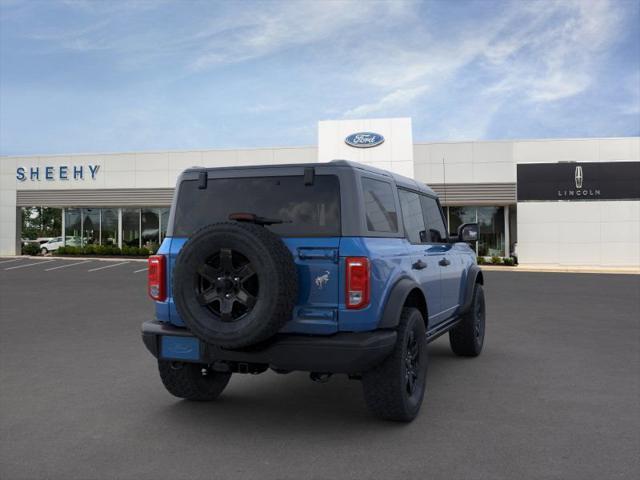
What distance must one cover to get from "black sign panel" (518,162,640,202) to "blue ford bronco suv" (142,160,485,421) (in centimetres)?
2595

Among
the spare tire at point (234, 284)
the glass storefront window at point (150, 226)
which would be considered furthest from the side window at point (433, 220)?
the glass storefront window at point (150, 226)

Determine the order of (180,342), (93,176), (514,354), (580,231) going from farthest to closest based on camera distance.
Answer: (93,176) < (580,231) < (514,354) < (180,342)

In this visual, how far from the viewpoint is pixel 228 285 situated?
4168mm

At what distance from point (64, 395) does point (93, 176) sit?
1256 inches

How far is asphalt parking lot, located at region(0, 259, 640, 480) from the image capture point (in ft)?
12.5

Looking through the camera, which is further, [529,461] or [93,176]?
[93,176]

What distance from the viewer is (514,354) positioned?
757 centimetres

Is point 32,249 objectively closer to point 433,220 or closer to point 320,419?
point 433,220

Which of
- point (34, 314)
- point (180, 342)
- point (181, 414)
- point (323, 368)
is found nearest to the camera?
point (323, 368)

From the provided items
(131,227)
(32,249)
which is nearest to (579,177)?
(131,227)

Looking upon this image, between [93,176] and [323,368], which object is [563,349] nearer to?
[323,368]

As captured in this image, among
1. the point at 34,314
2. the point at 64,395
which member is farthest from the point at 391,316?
the point at 34,314

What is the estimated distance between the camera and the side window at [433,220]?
614 centimetres

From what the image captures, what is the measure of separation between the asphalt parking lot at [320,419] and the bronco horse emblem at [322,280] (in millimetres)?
1117
